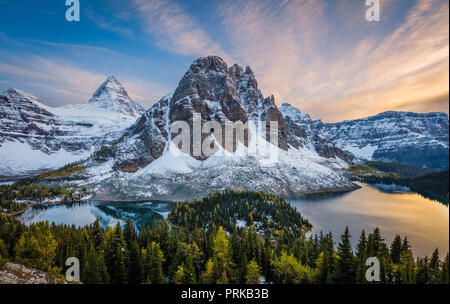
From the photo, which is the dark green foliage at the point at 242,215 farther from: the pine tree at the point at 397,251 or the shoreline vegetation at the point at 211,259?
the pine tree at the point at 397,251

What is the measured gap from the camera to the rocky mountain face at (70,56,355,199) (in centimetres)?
10719

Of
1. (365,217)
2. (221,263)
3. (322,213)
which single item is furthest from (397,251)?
(322,213)

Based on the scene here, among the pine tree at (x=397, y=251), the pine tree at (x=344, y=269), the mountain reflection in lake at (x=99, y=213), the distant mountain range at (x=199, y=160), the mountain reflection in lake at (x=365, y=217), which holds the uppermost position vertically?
the distant mountain range at (x=199, y=160)

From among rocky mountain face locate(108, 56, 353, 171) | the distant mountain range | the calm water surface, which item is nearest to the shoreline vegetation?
the calm water surface

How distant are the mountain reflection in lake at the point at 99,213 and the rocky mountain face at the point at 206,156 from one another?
10.5 m

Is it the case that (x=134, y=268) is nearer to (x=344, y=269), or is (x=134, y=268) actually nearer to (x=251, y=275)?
(x=251, y=275)

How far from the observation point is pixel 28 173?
178750mm

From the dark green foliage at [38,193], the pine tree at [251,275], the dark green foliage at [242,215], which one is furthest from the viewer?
the dark green foliage at [38,193]

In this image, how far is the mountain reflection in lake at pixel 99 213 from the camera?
72575 mm

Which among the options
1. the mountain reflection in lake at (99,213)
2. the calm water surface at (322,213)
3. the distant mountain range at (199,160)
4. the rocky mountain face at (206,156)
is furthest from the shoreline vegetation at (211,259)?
the distant mountain range at (199,160)

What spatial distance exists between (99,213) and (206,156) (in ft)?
218

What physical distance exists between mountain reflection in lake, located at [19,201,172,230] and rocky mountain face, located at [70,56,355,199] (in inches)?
414
